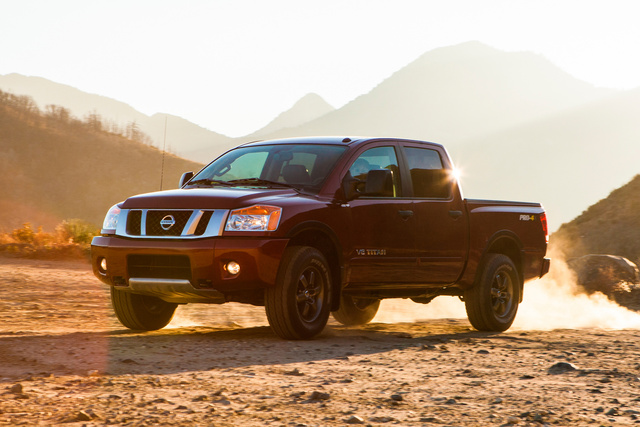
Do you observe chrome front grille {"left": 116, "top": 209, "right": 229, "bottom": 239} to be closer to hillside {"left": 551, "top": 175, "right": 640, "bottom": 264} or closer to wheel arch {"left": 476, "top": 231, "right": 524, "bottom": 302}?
wheel arch {"left": 476, "top": 231, "right": 524, "bottom": 302}

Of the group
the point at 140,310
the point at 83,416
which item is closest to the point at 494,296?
the point at 140,310

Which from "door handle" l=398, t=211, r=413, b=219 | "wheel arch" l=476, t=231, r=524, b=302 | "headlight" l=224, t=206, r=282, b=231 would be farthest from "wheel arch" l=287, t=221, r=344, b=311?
"wheel arch" l=476, t=231, r=524, b=302

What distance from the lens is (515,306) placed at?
11.3m

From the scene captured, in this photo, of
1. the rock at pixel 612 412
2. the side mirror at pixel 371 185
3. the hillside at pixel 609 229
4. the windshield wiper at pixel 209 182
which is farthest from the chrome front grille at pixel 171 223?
the hillside at pixel 609 229

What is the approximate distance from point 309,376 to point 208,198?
217 cm

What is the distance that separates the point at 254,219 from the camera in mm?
8109

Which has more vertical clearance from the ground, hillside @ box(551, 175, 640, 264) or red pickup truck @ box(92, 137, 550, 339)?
hillside @ box(551, 175, 640, 264)

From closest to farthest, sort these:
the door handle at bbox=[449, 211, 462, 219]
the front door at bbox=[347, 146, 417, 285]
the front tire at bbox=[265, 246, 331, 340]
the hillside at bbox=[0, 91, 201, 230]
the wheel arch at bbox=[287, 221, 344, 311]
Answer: the front tire at bbox=[265, 246, 331, 340]
the wheel arch at bbox=[287, 221, 344, 311]
the front door at bbox=[347, 146, 417, 285]
the door handle at bbox=[449, 211, 462, 219]
the hillside at bbox=[0, 91, 201, 230]

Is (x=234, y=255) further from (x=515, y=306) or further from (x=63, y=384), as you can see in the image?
(x=515, y=306)

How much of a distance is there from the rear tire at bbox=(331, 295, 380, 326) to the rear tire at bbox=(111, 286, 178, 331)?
2.46m

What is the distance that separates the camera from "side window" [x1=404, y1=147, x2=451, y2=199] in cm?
994

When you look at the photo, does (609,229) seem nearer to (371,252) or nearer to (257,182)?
(371,252)

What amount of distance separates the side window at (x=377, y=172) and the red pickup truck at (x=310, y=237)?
0.04 ft

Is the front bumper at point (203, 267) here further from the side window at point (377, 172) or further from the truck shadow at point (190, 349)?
the side window at point (377, 172)
